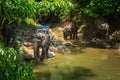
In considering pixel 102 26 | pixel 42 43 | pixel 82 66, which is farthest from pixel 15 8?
pixel 102 26

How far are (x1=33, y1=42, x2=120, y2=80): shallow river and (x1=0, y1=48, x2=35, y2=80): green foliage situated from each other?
234 inches

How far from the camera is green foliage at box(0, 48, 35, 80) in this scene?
238 inches

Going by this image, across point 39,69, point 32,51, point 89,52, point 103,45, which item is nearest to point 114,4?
point 103,45

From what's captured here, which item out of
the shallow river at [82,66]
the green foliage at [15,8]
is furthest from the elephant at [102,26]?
the green foliage at [15,8]

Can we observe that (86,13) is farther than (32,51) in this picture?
Yes

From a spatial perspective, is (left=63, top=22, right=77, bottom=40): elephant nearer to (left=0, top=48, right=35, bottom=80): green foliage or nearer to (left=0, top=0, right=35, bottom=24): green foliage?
(left=0, top=0, right=35, bottom=24): green foliage

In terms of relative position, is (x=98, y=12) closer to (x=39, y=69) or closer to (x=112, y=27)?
(x=112, y=27)

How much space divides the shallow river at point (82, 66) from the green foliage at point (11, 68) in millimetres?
5941

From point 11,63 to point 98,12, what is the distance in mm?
15722

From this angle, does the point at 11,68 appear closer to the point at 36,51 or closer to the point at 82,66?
the point at 82,66

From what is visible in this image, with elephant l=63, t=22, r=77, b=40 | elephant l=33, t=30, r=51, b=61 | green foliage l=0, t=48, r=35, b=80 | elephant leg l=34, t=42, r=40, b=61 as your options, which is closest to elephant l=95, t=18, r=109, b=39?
elephant l=63, t=22, r=77, b=40

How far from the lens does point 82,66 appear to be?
47.0ft

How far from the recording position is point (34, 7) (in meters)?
7.31

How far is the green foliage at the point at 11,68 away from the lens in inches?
238
